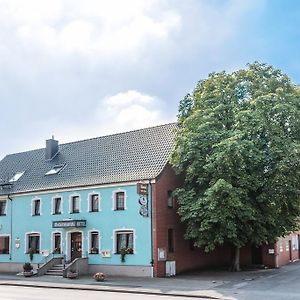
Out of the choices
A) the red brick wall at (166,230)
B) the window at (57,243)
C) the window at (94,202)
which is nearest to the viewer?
the red brick wall at (166,230)

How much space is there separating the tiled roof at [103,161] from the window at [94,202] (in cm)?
97

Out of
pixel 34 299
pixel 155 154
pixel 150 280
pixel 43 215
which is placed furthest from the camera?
pixel 43 215

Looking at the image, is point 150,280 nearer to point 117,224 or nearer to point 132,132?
point 117,224

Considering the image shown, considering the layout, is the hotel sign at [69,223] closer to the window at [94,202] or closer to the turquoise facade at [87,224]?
the turquoise facade at [87,224]

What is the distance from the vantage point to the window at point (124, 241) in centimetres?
3130

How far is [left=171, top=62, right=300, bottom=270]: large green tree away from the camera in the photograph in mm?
28047

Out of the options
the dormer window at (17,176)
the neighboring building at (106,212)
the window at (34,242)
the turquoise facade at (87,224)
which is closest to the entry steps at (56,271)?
the neighboring building at (106,212)

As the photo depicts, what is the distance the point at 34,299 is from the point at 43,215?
1633 centimetres

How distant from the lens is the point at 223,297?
21.0m

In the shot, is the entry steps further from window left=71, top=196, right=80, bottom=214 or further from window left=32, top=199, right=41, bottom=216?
window left=32, top=199, right=41, bottom=216

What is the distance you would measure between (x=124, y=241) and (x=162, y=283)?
237 inches

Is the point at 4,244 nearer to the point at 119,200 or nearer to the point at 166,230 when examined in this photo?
the point at 119,200

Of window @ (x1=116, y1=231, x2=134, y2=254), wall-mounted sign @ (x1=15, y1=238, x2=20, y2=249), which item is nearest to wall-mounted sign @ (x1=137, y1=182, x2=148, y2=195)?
window @ (x1=116, y1=231, x2=134, y2=254)

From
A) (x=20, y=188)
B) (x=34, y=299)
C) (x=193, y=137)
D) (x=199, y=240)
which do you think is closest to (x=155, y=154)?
(x=193, y=137)
